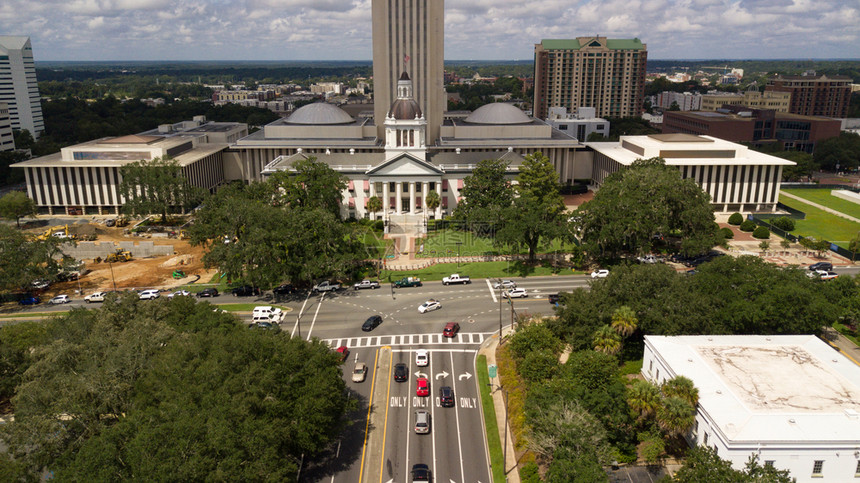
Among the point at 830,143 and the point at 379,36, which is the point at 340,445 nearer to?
the point at 379,36

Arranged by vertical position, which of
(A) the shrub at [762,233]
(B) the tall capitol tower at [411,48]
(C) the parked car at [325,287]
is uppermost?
(B) the tall capitol tower at [411,48]

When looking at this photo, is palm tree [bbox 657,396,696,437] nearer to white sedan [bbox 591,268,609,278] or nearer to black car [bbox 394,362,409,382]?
black car [bbox 394,362,409,382]

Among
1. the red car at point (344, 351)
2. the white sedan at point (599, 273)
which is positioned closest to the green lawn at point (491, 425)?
the red car at point (344, 351)

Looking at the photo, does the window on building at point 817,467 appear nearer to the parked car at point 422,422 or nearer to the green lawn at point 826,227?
the parked car at point 422,422

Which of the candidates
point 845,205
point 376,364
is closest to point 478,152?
point 376,364

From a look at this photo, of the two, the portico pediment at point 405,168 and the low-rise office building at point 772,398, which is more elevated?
the portico pediment at point 405,168

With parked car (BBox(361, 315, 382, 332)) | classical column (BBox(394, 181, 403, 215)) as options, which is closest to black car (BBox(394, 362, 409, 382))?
parked car (BBox(361, 315, 382, 332))
